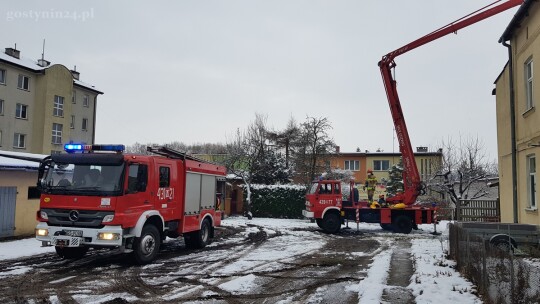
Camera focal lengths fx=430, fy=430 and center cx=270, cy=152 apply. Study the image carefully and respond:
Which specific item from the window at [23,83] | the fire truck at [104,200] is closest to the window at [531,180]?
the fire truck at [104,200]

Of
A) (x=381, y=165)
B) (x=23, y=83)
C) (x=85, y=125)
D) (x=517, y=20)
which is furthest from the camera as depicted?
(x=381, y=165)

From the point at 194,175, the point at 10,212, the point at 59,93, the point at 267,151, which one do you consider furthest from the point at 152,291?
the point at 59,93

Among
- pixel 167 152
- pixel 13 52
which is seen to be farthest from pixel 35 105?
pixel 167 152

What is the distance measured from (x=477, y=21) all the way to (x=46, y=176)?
51.8ft

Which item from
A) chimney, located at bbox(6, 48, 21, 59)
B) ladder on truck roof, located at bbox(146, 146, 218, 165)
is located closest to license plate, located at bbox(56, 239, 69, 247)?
ladder on truck roof, located at bbox(146, 146, 218, 165)

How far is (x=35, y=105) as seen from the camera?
39.3m

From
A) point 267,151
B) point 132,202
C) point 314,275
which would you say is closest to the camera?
point 314,275

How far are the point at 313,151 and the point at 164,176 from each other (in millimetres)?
24088

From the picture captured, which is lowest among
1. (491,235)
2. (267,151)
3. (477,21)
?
(491,235)

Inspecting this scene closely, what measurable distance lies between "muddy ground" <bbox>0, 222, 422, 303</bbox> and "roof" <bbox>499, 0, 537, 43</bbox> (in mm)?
7519

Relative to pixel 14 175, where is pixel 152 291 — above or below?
below

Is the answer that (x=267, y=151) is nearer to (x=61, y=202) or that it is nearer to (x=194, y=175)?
(x=194, y=175)

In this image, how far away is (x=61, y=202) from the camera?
9.73 m

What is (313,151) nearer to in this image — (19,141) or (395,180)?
(395,180)
